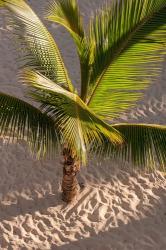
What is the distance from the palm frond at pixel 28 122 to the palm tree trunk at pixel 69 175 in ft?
1.50

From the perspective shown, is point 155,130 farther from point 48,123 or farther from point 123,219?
point 123,219

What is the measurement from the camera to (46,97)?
4.21m

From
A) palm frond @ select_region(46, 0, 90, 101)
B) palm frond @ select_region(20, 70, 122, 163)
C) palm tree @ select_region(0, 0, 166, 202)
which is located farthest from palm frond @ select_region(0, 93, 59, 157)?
palm frond @ select_region(46, 0, 90, 101)

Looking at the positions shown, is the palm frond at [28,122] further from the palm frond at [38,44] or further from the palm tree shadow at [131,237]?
the palm tree shadow at [131,237]

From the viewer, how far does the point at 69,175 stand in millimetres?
5570

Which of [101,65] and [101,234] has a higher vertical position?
[101,65]

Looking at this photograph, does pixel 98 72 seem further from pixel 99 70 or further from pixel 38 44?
pixel 38 44

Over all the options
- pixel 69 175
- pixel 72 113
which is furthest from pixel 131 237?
pixel 72 113

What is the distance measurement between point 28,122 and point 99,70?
0.90 metres

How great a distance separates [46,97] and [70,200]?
7.62ft

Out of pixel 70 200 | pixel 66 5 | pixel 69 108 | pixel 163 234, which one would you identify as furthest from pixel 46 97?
pixel 163 234

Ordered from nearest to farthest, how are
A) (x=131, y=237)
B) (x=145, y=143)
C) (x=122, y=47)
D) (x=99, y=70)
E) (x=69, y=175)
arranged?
1. (x=122, y=47)
2. (x=99, y=70)
3. (x=145, y=143)
4. (x=69, y=175)
5. (x=131, y=237)

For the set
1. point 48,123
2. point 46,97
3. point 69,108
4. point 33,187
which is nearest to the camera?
point 69,108

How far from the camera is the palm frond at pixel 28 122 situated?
177 inches
